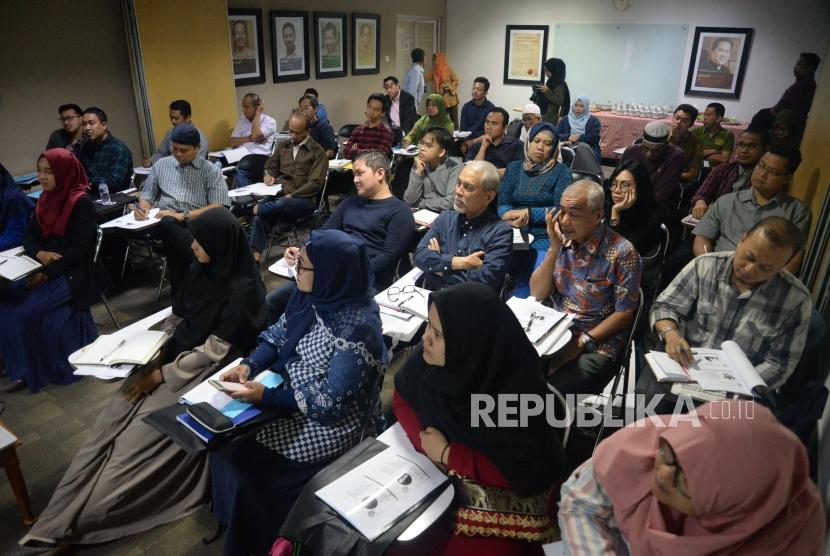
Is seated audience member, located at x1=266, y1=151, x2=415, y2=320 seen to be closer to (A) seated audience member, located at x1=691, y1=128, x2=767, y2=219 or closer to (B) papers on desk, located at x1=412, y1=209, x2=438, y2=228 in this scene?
(B) papers on desk, located at x1=412, y1=209, x2=438, y2=228

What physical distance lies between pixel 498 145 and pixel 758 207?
8.63ft

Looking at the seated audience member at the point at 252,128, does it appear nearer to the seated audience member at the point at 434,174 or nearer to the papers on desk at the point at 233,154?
the papers on desk at the point at 233,154

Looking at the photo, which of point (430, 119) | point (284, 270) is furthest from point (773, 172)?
point (430, 119)

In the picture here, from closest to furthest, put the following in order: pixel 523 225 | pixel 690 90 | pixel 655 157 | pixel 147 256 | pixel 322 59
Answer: pixel 523 225 → pixel 655 157 → pixel 147 256 → pixel 322 59 → pixel 690 90

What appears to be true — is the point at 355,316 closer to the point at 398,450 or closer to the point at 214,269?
the point at 398,450

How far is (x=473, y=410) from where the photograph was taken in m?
1.70

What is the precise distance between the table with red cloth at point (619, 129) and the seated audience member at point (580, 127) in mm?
1707

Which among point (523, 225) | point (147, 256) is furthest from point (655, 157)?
point (147, 256)

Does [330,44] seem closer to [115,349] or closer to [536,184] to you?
[536,184]

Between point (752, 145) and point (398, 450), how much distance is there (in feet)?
13.6

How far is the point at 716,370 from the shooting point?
2.16 metres

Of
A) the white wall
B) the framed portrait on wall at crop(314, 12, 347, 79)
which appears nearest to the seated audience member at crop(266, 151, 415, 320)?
the framed portrait on wall at crop(314, 12, 347, 79)

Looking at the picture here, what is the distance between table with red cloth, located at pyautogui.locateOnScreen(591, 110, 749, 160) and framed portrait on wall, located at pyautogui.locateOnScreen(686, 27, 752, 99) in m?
0.67

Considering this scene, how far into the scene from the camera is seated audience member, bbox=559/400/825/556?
3.83ft
